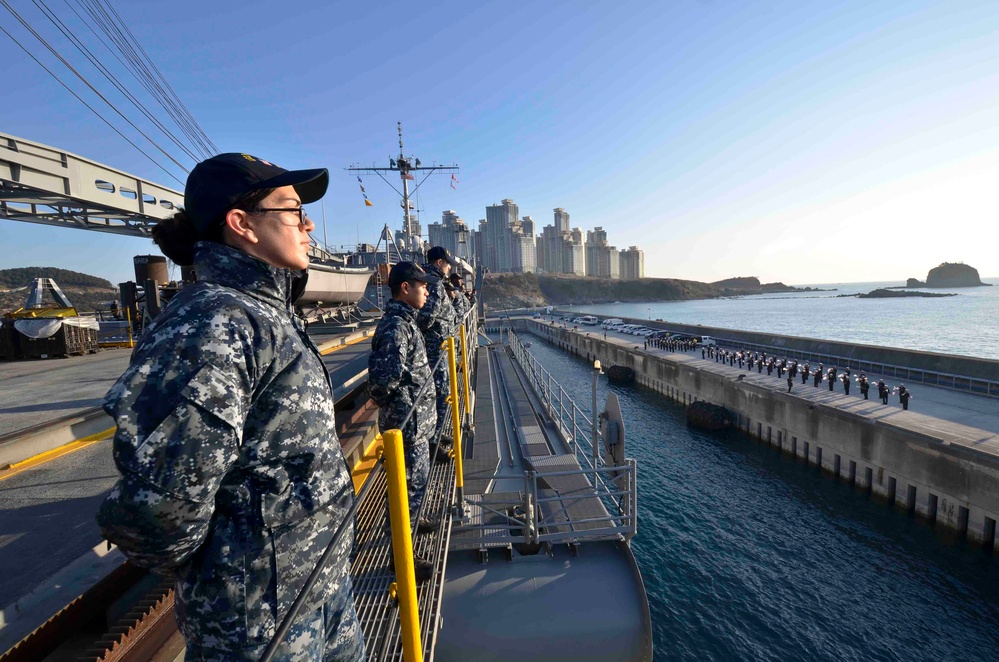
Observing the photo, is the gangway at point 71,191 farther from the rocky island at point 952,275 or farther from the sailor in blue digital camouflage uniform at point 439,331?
the rocky island at point 952,275

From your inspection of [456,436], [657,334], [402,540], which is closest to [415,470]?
[456,436]

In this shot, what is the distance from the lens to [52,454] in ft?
15.4

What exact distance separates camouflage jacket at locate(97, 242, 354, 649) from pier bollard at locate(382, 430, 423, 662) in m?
0.18

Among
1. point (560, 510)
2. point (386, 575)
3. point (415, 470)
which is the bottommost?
point (560, 510)

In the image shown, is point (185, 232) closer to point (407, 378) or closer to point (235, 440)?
point (235, 440)

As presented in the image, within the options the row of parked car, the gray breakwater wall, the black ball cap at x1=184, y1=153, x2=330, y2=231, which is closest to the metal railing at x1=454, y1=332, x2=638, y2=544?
the black ball cap at x1=184, y1=153, x2=330, y2=231

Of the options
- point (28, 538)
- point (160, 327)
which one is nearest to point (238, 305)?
point (160, 327)

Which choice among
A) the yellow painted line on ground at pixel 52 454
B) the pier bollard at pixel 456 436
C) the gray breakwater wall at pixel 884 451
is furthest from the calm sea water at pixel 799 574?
the yellow painted line on ground at pixel 52 454

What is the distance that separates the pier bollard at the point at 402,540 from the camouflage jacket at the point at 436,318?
9.69 ft

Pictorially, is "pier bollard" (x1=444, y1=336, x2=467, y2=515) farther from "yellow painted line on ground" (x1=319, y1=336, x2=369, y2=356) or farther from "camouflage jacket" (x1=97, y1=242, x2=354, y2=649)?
"yellow painted line on ground" (x1=319, y1=336, x2=369, y2=356)

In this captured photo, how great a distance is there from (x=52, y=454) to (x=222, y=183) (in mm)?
5508

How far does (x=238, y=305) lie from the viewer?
123 centimetres

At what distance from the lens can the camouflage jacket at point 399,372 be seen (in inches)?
142

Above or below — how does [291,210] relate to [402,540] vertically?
above
